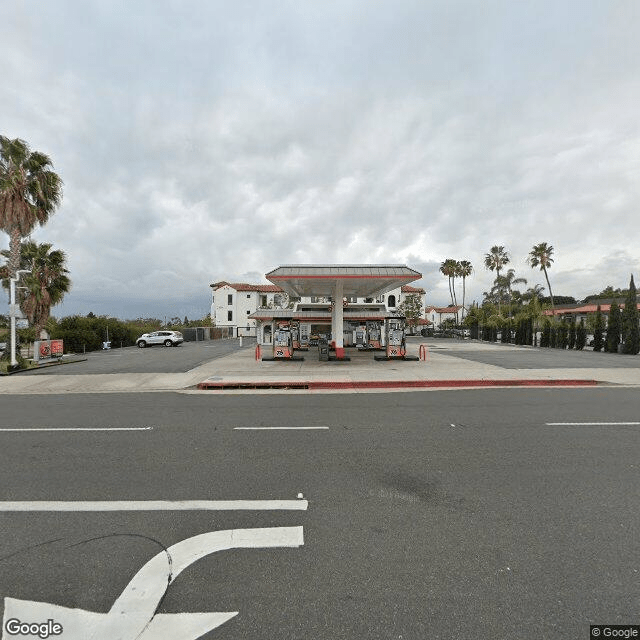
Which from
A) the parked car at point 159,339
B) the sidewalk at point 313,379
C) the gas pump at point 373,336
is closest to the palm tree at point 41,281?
the sidewalk at point 313,379

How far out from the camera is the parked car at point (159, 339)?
1412 inches

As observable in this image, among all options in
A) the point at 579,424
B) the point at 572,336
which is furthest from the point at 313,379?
the point at 572,336

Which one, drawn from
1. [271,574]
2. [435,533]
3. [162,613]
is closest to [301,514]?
[271,574]

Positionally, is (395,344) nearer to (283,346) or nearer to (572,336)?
(283,346)

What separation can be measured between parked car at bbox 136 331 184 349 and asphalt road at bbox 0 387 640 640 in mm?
30330

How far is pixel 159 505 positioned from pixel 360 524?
2.12m

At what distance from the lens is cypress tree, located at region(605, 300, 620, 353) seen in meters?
28.1

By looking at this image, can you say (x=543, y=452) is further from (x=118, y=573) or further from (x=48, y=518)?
(x=48, y=518)

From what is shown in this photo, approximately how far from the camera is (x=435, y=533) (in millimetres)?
3418

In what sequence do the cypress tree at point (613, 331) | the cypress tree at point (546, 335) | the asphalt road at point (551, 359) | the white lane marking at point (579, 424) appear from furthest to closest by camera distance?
the cypress tree at point (546, 335)
the cypress tree at point (613, 331)
the asphalt road at point (551, 359)
the white lane marking at point (579, 424)

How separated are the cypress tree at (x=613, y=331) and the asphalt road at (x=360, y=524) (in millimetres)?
26672

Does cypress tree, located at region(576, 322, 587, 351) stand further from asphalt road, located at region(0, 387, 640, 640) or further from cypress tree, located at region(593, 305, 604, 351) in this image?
asphalt road, located at region(0, 387, 640, 640)

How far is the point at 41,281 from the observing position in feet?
76.0

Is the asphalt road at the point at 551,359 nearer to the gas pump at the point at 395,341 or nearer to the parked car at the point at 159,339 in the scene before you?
the gas pump at the point at 395,341
